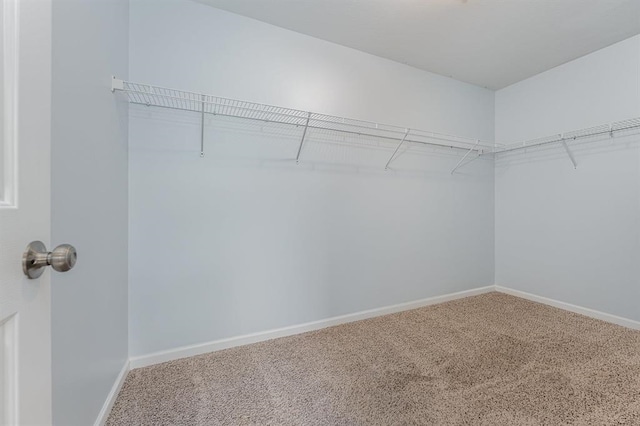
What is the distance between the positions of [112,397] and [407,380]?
60.4 inches

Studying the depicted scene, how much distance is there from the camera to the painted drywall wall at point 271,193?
1.64 meters

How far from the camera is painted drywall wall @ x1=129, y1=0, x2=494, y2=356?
164cm

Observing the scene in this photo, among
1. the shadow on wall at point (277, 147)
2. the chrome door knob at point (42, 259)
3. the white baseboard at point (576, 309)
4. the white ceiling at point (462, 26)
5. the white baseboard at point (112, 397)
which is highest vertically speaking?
the white ceiling at point (462, 26)

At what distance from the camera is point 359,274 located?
227cm

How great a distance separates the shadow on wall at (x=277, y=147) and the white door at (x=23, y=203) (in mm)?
1214

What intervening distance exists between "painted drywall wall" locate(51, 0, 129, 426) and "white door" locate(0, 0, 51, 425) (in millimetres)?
417

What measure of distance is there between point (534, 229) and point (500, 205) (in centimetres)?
41

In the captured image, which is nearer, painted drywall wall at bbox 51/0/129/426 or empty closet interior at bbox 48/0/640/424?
painted drywall wall at bbox 51/0/129/426

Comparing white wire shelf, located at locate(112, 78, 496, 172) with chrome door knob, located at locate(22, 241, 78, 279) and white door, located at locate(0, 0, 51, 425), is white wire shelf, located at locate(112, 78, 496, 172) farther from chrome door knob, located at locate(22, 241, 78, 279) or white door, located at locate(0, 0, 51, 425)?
chrome door knob, located at locate(22, 241, 78, 279)

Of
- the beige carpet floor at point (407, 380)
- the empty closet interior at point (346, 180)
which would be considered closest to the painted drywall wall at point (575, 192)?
the empty closet interior at point (346, 180)

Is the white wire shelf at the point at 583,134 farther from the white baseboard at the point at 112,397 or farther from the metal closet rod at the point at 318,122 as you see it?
the white baseboard at the point at 112,397

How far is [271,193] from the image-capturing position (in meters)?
1.94

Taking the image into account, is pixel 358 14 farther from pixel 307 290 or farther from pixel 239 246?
pixel 307 290

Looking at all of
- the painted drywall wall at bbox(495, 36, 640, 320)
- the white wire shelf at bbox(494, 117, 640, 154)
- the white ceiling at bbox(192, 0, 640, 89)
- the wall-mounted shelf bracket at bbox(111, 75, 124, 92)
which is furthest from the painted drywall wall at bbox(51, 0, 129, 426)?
the painted drywall wall at bbox(495, 36, 640, 320)
